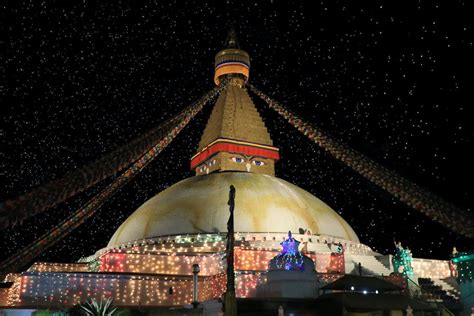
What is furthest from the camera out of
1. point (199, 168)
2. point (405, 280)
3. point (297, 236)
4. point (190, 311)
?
point (199, 168)

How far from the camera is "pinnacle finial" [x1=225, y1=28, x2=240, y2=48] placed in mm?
43719

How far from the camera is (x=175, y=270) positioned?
25203 millimetres

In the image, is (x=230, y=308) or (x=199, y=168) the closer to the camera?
(x=230, y=308)

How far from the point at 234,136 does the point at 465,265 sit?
18238 mm

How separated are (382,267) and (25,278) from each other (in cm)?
1897

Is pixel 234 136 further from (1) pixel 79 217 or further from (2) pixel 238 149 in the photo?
(1) pixel 79 217

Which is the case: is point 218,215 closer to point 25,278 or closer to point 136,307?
point 136,307

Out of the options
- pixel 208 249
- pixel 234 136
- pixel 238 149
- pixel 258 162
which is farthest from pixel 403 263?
pixel 234 136

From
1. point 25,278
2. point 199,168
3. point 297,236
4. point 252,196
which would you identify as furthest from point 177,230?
point 199,168

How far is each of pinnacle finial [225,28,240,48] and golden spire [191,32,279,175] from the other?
185cm

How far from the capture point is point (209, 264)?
2533 cm

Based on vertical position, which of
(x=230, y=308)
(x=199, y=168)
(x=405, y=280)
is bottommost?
(x=230, y=308)

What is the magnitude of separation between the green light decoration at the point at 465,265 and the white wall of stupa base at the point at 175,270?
3.12 m

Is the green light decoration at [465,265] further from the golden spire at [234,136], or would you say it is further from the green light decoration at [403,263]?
the golden spire at [234,136]
